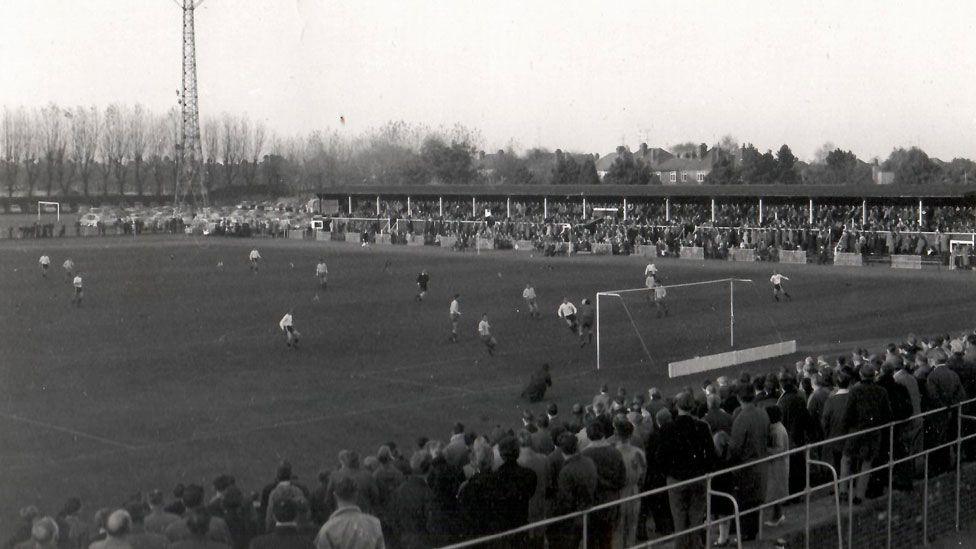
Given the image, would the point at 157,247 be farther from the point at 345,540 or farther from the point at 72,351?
the point at 345,540

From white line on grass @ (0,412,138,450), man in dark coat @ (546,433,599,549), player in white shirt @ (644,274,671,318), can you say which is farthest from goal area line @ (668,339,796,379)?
man in dark coat @ (546,433,599,549)

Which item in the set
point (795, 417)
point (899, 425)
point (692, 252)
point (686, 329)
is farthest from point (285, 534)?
point (692, 252)

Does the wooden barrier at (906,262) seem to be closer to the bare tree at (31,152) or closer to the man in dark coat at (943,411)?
the man in dark coat at (943,411)

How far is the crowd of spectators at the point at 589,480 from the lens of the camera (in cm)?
793

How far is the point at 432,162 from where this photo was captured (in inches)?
4914

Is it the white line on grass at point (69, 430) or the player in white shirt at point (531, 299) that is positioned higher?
the player in white shirt at point (531, 299)

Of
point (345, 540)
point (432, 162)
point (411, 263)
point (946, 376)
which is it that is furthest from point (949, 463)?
point (432, 162)

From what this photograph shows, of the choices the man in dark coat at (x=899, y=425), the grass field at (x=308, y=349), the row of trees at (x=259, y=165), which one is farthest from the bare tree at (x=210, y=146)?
the man in dark coat at (x=899, y=425)

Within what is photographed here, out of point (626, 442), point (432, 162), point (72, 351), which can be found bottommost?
point (72, 351)

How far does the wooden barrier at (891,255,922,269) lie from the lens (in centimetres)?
5359

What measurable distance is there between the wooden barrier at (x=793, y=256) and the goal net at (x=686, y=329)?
14.2 meters

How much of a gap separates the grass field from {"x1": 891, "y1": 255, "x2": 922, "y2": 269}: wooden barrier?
138cm

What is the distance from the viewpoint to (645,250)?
208 ft

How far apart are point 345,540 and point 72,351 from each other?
23878 millimetres
